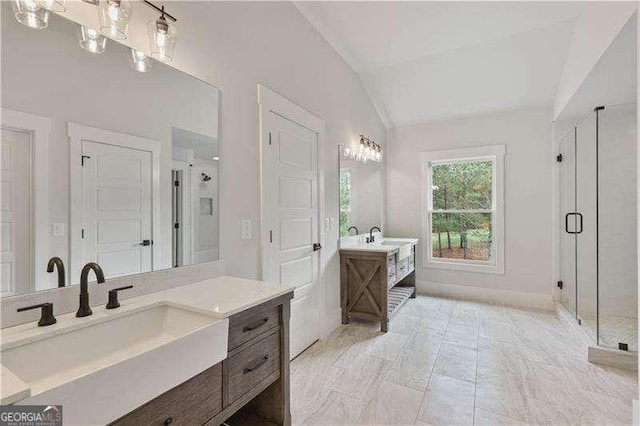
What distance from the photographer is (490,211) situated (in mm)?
4043

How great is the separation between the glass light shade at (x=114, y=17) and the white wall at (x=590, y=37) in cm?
267

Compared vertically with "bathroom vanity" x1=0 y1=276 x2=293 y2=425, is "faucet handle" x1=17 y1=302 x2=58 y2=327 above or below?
above

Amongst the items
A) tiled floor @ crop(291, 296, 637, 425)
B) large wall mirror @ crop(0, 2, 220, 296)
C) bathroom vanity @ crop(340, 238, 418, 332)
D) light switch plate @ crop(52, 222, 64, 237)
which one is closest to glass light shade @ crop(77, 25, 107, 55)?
large wall mirror @ crop(0, 2, 220, 296)

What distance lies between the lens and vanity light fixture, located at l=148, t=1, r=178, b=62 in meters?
1.40

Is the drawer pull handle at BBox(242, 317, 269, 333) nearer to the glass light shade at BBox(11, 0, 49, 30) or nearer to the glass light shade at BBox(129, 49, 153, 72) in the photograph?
the glass light shade at BBox(129, 49, 153, 72)

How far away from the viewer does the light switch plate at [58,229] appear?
1138 millimetres

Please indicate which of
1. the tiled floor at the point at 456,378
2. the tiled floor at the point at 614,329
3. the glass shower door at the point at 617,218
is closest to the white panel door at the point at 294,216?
the tiled floor at the point at 456,378

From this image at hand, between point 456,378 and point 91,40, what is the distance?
292cm

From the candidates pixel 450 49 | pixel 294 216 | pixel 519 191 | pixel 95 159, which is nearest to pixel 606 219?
pixel 519 191

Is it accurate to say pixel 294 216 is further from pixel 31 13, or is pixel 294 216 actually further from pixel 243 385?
pixel 31 13

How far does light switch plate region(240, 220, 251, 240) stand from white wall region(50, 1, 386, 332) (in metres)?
0.03

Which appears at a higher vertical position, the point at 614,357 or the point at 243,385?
the point at 243,385

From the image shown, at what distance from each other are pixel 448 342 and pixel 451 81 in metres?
2.99

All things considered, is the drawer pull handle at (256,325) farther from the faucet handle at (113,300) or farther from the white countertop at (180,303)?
the faucet handle at (113,300)
